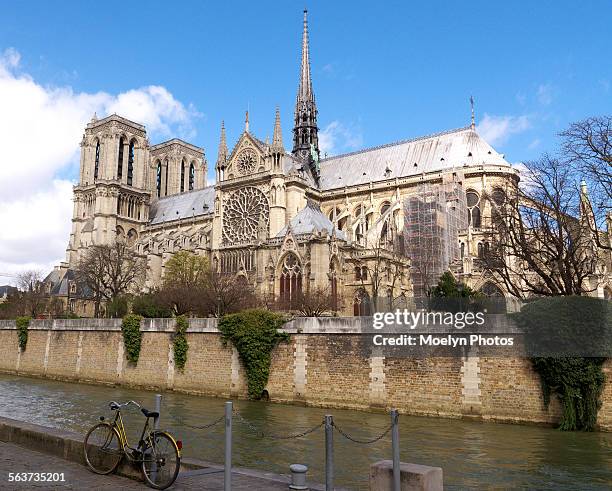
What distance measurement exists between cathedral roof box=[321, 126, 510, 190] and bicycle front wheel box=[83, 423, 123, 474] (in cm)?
4761

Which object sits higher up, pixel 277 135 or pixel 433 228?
pixel 277 135

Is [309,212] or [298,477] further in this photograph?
[309,212]

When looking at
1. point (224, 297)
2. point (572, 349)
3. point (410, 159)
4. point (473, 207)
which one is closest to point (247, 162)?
point (410, 159)

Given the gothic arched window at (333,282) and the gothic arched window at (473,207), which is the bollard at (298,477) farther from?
the gothic arched window at (473,207)

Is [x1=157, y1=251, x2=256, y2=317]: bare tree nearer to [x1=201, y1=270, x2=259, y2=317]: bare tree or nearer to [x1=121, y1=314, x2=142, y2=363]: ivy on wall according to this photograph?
[x1=201, y1=270, x2=259, y2=317]: bare tree

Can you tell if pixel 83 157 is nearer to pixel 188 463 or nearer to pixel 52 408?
pixel 52 408

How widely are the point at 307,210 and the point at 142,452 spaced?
38223 millimetres

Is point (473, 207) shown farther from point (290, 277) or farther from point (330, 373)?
point (330, 373)

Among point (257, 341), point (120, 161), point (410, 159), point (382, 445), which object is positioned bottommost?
point (382, 445)

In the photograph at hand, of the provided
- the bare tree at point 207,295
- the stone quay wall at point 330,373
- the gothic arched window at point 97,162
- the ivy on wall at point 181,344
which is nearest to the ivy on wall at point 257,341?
the stone quay wall at point 330,373

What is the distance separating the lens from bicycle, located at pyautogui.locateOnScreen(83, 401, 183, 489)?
729 cm

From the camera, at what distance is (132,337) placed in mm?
28266

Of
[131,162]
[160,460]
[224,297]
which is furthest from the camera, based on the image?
[131,162]

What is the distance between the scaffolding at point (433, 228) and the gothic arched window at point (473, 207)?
5.28 ft
